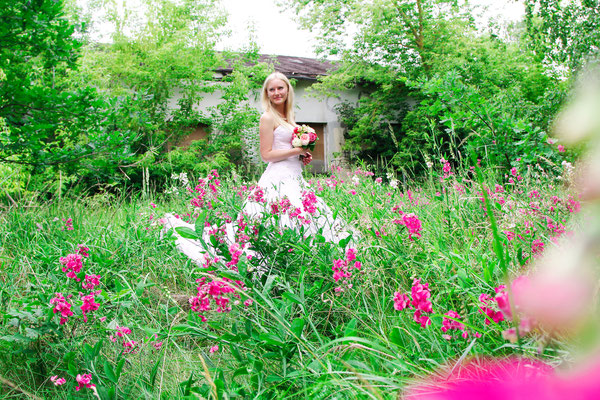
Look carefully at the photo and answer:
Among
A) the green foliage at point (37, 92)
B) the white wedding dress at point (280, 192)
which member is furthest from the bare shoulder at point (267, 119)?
the green foliage at point (37, 92)

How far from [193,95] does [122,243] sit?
8505mm

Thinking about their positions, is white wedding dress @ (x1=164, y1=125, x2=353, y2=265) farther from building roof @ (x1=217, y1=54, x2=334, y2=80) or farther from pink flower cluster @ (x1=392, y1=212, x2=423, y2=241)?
building roof @ (x1=217, y1=54, x2=334, y2=80)

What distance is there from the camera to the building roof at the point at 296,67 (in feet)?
42.8

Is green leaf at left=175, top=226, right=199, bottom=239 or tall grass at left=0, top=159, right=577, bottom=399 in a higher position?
green leaf at left=175, top=226, right=199, bottom=239

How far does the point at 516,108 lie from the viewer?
20.0 feet

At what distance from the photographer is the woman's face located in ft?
14.6

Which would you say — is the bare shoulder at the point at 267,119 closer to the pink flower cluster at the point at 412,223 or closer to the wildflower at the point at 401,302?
the pink flower cluster at the point at 412,223

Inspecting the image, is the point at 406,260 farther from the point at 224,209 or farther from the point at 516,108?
the point at 516,108

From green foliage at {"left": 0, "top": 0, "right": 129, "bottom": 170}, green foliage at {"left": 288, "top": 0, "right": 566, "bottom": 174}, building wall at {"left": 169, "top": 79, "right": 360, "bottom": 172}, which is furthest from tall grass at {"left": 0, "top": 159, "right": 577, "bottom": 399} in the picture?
building wall at {"left": 169, "top": 79, "right": 360, "bottom": 172}

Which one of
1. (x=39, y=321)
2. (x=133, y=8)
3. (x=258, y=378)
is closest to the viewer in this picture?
(x=258, y=378)

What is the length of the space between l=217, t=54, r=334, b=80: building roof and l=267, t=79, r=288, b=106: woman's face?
25.8 ft

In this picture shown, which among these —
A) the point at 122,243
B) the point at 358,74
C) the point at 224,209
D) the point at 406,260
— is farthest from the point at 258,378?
the point at 358,74

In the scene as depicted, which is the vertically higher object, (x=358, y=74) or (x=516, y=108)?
(x=358, y=74)

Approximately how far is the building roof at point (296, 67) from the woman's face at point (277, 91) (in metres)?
7.85
